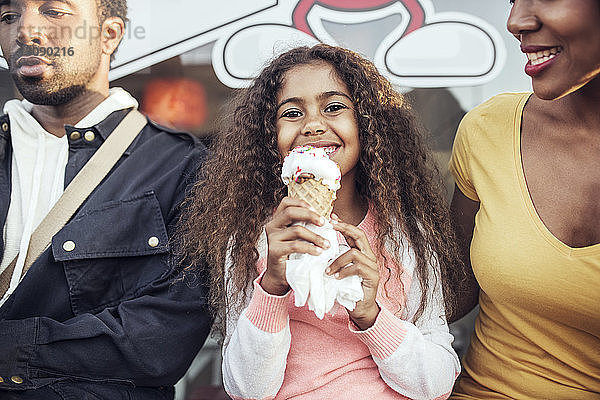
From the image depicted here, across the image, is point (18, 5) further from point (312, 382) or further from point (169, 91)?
point (312, 382)

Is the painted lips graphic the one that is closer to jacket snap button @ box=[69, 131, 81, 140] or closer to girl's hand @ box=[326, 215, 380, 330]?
jacket snap button @ box=[69, 131, 81, 140]

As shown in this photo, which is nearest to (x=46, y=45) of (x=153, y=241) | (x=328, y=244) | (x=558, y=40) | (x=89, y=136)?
(x=89, y=136)

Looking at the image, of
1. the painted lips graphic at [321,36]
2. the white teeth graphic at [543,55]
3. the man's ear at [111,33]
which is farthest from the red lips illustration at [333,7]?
the white teeth graphic at [543,55]

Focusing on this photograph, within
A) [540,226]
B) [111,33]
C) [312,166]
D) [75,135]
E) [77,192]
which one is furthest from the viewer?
[111,33]

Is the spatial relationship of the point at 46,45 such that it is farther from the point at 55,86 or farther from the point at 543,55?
the point at 543,55

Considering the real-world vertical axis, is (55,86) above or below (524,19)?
below

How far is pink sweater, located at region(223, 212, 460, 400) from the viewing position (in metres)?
1.94

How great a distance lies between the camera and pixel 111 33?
9.02 ft

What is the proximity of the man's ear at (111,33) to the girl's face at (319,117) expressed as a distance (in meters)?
0.94

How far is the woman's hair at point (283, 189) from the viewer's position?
222 cm

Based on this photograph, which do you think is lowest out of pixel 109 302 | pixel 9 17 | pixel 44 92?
pixel 109 302

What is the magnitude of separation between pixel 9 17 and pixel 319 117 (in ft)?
4.48

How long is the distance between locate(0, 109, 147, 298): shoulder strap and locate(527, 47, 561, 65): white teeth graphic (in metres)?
1.49

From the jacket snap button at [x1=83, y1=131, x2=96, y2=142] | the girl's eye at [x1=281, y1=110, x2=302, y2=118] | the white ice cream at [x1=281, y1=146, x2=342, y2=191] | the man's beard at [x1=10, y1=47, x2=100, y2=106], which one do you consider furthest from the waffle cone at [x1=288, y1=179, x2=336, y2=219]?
the man's beard at [x1=10, y1=47, x2=100, y2=106]
